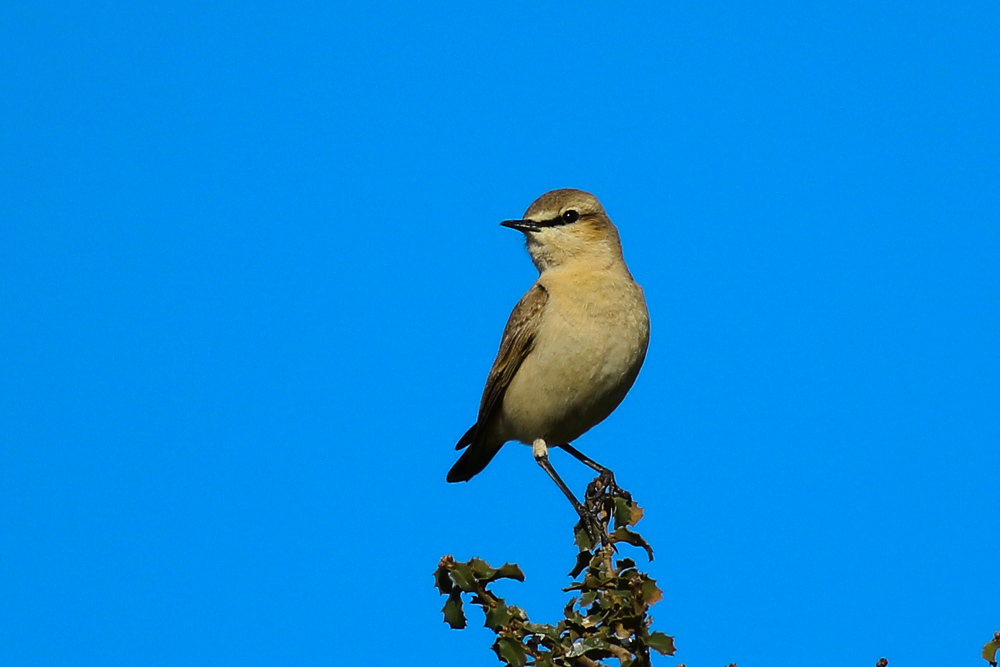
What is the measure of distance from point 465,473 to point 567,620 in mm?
4706

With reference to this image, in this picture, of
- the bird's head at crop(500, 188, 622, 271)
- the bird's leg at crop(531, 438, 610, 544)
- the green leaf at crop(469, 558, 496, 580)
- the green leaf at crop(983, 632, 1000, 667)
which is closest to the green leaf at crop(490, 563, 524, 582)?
the green leaf at crop(469, 558, 496, 580)

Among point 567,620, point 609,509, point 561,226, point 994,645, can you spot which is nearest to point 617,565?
point 567,620

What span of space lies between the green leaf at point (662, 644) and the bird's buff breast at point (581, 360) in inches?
135

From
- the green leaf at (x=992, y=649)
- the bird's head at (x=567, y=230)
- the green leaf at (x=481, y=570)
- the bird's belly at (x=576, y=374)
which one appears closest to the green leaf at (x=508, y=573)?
the green leaf at (x=481, y=570)

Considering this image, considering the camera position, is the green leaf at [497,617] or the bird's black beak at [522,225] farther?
the bird's black beak at [522,225]

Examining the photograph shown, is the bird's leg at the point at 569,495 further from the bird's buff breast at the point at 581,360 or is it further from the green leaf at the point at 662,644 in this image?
the green leaf at the point at 662,644

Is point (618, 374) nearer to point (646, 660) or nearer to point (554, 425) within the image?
point (554, 425)

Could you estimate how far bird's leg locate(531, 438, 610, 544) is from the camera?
6289 mm

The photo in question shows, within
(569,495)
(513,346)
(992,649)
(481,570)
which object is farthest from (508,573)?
(513,346)

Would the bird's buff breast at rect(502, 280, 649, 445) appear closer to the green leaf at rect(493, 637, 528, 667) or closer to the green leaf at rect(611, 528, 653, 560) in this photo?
the green leaf at rect(611, 528, 653, 560)

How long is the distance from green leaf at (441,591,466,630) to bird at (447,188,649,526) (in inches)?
103

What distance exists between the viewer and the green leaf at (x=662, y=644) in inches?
203

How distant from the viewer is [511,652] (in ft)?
16.7

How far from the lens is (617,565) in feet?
18.7
